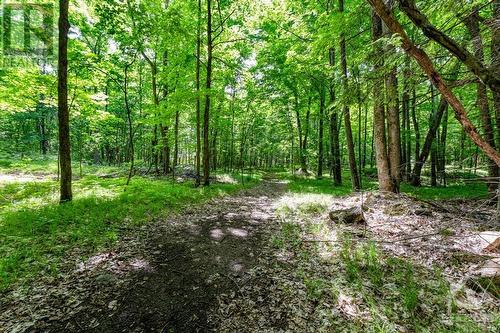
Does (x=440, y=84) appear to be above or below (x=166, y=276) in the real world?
above

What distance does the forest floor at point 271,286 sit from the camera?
3445 millimetres

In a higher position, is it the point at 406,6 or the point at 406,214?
the point at 406,6

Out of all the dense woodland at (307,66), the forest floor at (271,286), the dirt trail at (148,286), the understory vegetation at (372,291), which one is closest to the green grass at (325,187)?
the dense woodland at (307,66)

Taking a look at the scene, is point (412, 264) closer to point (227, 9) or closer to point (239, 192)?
point (239, 192)

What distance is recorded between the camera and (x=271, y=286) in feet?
14.4

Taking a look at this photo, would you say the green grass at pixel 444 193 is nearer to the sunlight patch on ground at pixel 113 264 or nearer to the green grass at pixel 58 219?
the sunlight patch on ground at pixel 113 264

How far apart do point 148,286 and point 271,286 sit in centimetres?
217

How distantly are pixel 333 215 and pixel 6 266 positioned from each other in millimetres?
7694

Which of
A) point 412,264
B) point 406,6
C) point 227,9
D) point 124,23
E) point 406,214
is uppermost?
point 227,9

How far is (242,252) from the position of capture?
19.1 ft

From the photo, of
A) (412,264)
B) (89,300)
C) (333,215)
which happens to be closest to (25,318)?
(89,300)

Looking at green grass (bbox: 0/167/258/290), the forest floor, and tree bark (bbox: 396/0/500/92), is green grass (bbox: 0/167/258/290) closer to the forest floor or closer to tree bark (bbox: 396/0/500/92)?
the forest floor

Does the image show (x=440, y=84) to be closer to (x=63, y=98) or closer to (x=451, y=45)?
(x=451, y=45)

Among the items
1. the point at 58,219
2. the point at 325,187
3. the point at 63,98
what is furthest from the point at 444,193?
the point at 63,98
